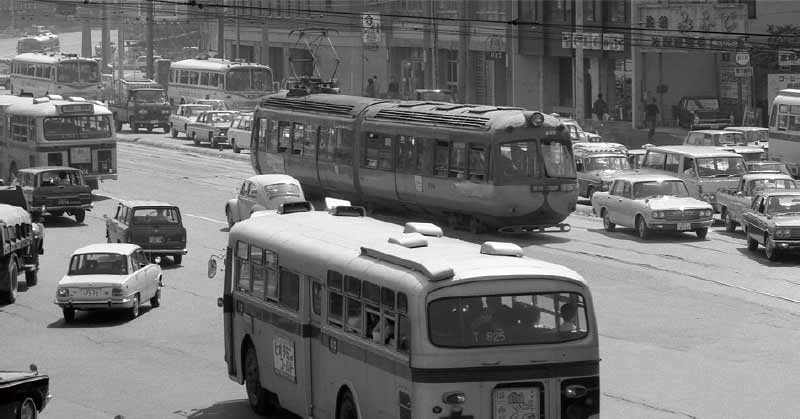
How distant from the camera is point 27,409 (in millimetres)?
16891

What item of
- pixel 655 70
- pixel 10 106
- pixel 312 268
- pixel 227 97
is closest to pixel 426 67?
pixel 227 97

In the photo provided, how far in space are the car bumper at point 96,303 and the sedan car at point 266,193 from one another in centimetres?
924

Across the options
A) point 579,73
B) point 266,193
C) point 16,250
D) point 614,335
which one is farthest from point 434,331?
point 579,73

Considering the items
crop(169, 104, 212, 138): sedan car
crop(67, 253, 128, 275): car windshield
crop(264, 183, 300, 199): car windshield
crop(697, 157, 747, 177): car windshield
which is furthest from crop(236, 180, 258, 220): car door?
crop(169, 104, 212, 138): sedan car

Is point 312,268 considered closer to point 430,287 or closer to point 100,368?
point 430,287

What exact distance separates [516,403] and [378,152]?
80.2 feet

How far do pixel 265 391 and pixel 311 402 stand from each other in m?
1.76

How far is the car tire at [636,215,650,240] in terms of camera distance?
35188 millimetres

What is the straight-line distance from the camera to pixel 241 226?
783 inches

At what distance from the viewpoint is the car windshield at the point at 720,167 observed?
39.3 m

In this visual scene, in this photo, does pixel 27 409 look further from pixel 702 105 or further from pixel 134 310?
pixel 702 105

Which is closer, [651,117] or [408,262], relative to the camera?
[408,262]

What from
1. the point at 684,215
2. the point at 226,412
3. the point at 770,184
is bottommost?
the point at 226,412

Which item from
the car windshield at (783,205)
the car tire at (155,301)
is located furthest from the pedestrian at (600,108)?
the car tire at (155,301)
